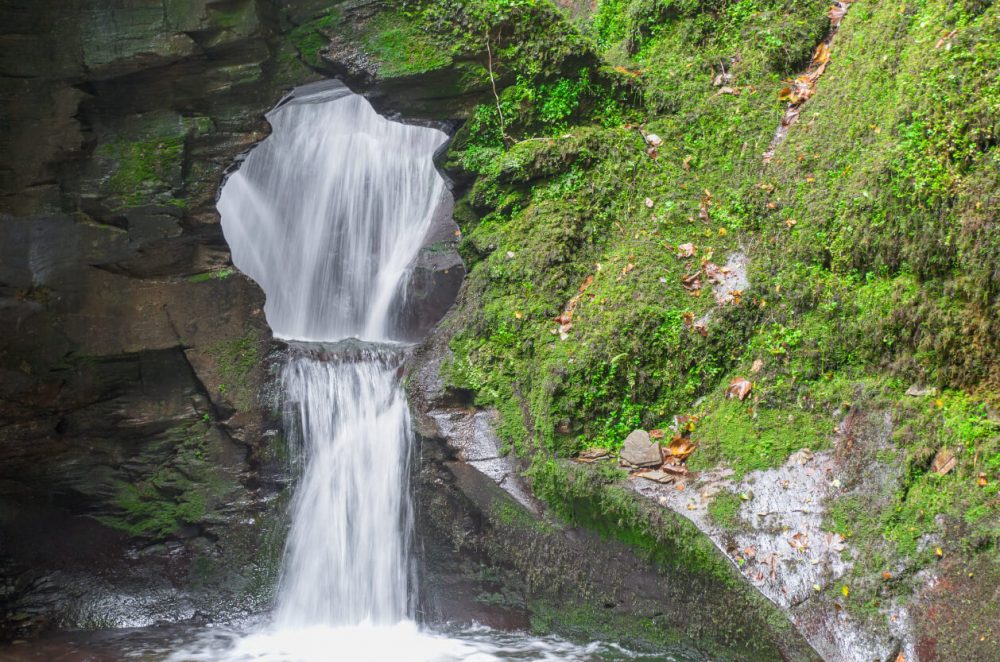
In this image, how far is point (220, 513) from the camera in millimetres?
7191

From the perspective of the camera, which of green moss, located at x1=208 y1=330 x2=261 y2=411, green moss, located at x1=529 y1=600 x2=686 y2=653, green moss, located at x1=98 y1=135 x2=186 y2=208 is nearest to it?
green moss, located at x1=529 y1=600 x2=686 y2=653

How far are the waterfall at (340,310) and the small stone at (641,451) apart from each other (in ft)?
7.45

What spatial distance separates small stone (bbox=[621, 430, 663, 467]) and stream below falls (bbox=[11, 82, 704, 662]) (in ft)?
4.27

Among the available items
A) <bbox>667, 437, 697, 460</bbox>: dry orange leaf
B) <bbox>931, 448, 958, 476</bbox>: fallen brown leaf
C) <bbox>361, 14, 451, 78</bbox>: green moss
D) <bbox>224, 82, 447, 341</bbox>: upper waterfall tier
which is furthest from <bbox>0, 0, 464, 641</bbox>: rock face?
<bbox>931, 448, 958, 476</bbox>: fallen brown leaf

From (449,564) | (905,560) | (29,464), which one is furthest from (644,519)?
(29,464)

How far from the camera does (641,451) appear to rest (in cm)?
539

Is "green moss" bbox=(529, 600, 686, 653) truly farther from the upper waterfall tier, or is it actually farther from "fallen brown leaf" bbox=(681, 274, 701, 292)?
the upper waterfall tier

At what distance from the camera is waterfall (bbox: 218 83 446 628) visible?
6.91 m

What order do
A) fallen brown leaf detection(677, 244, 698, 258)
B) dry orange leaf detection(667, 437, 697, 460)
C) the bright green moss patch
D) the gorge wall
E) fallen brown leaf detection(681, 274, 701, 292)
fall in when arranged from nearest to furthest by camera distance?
the gorge wall → the bright green moss patch → dry orange leaf detection(667, 437, 697, 460) → fallen brown leaf detection(681, 274, 701, 292) → fallen brown leaf detection(677, 244, 698, 258)

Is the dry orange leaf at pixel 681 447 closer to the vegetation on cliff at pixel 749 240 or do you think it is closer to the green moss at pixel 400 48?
the vegetation on cliff at pixel 749 240

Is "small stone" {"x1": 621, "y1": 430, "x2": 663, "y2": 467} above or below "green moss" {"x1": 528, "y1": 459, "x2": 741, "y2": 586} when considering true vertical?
above

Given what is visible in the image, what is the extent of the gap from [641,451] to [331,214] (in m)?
6.69

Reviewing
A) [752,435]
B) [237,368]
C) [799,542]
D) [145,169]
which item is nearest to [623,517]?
[752,435]

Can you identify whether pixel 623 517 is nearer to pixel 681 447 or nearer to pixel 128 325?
pixel 681 447
